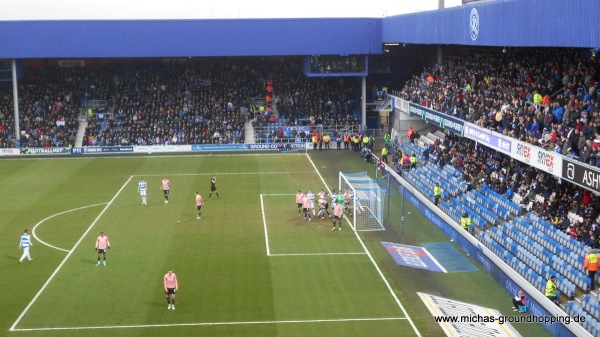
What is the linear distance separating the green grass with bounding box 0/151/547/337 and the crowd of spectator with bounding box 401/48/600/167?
19.1 ft

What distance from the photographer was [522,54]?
42688 mm

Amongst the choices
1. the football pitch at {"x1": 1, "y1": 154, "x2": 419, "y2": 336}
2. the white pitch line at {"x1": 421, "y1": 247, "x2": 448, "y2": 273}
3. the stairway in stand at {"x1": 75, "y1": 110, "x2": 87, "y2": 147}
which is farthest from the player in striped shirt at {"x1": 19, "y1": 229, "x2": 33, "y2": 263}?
the stairway in stand at {"x1": 75, "y1": 110, "x2": 87, "y2": 147}

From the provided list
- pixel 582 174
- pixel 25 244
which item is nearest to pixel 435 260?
pixel 582 174

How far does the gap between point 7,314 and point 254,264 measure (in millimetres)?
9205

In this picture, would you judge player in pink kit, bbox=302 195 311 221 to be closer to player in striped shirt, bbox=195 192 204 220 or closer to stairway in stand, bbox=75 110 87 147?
player in striped shirt, bbox=195 192 204 220

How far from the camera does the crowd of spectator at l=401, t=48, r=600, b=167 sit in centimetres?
3003

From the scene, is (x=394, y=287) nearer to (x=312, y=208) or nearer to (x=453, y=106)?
(x=312, y=208)

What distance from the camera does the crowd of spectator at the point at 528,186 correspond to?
28125mm

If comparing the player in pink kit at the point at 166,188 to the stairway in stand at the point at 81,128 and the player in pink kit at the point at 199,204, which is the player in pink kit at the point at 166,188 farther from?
the stairway in stand at the point at 81,128

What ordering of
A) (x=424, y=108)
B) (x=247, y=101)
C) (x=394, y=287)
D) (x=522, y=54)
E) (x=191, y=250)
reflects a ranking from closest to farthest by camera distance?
(x=394, y=287) < (x=191, y=250) < (x=522, y=54) < (x=424, y=108) < (x=247, y=101)

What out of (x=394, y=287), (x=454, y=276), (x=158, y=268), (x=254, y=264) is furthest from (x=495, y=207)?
(x=158, y=268)

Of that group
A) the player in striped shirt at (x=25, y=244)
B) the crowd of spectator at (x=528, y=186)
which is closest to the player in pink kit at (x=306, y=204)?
the crowd of spectator at (x=528, y=186)

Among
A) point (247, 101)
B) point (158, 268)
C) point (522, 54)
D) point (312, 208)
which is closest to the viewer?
point (158, 268)

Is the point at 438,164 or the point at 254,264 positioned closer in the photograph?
the point at 254,264
